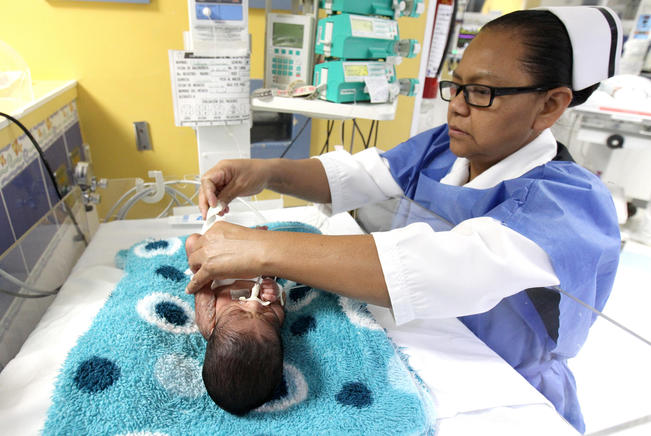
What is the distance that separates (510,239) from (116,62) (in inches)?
74.6

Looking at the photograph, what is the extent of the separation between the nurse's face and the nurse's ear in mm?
13

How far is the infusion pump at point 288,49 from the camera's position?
1648 millimetres

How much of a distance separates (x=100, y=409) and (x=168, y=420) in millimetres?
129

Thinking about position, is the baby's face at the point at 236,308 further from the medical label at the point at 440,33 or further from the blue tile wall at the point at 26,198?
the medical label at the point at 440,33

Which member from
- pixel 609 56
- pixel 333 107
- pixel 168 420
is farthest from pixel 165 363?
pixel 609 56

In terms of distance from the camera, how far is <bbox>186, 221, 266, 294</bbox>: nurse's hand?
862mm

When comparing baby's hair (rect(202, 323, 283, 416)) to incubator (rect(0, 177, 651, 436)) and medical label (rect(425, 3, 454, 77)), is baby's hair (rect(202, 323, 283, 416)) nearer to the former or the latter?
incubator (rect(0, 177, 651, 436))

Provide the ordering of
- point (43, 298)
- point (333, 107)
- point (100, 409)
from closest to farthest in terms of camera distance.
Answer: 1. point (100, 409)
2. point (43, 298)
3. point (333, 107)

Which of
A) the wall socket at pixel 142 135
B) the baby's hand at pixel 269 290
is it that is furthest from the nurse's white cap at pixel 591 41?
the wall socket at pixel 142 135

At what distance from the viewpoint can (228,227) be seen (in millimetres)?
922

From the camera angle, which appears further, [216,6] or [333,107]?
[333,107]

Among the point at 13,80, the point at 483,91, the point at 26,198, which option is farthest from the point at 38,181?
the point at 483,91

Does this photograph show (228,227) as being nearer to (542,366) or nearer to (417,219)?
(417,219)

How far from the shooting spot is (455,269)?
2.66ft
